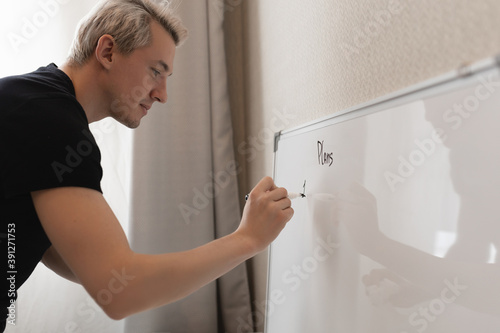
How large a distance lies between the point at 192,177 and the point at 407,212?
1.00m

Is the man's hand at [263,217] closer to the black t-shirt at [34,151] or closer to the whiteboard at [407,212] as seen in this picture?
the whiteboard at [407,212]

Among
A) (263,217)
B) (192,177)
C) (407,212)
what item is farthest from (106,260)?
(192,177)

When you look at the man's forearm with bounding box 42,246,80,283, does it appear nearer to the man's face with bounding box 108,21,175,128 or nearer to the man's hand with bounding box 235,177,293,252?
the man's face with bounding box 108,21,175,128

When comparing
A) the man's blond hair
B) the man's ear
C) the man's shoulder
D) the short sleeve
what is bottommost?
the short sleeve

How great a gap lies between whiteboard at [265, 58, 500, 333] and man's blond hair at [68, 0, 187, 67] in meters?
0.42

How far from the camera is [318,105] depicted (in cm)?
91

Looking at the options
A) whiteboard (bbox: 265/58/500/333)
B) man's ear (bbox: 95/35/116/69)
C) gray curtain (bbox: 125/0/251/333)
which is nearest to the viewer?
whiteboard (bbox: 265/58/500/333)

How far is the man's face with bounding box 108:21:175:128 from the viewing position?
92cm

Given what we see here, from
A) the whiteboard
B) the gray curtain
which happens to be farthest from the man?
the gray curtain

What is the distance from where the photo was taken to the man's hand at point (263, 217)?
78 cm

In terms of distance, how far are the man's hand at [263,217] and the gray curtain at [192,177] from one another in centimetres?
70

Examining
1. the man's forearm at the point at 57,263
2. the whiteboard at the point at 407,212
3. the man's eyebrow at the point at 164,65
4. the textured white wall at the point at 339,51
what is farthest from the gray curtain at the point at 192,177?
the whiteboard at the point at 407,212

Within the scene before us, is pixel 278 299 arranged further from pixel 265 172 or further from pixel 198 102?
pixel 198 102

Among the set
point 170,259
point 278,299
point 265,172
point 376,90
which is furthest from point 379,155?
point 265,172
